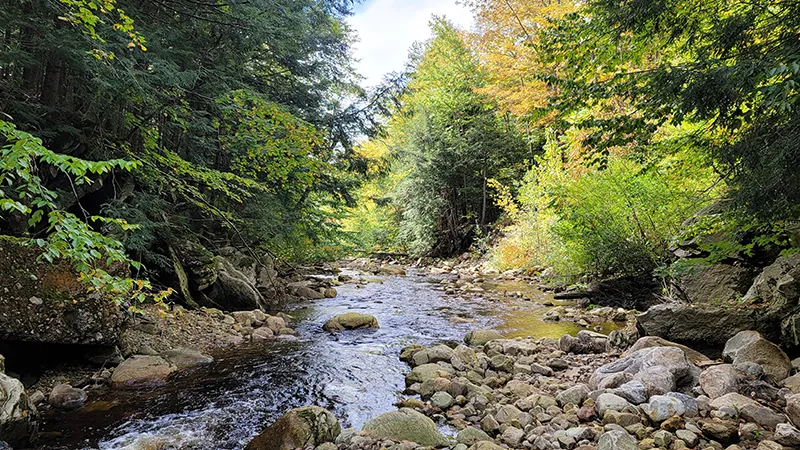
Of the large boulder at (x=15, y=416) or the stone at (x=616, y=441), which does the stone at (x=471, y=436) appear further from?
the large boulder at (x=15, y=416)

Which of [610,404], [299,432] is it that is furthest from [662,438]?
[299,432]

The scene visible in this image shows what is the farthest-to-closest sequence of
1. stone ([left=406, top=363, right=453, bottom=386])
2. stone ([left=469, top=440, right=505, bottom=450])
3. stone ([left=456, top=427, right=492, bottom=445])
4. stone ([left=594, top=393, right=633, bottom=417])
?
1. stone ([left=406, top=363, right=453, bottom=386])
2. stone ([left=594, top=393, right=633, bottom=417])
3. stone ([left=456, top=427, right=492, bottom=445])
4. stone ([left=469, top=440, right=505, bottom=450])

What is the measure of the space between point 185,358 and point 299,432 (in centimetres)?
304

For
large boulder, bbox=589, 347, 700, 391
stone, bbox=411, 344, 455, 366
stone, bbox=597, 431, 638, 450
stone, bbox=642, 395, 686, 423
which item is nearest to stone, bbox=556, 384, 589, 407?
large boulder, bbox=589, 347, 700, 391

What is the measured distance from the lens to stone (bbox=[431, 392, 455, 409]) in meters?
4.37

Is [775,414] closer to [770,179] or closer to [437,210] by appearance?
[770,179]

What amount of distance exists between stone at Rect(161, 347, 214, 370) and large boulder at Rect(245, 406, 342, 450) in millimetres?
2479

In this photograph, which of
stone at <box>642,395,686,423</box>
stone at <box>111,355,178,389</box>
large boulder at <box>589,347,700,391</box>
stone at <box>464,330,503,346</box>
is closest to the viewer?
stone at <box>642,395,686,423</box>

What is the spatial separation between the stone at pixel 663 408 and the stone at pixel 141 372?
511 centimetres

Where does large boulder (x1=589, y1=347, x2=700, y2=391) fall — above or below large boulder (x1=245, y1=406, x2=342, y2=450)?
above

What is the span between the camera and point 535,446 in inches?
132

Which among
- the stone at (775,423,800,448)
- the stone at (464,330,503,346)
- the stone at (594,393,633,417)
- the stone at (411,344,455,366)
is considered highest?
the stone at (775,423,800,448)

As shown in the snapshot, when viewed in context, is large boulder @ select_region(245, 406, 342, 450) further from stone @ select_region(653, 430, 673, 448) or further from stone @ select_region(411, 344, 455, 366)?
stone @ select_region(653, 430, 673, 448)

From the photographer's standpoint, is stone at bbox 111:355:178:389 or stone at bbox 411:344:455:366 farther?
stone at bbox 411:344:455:366
